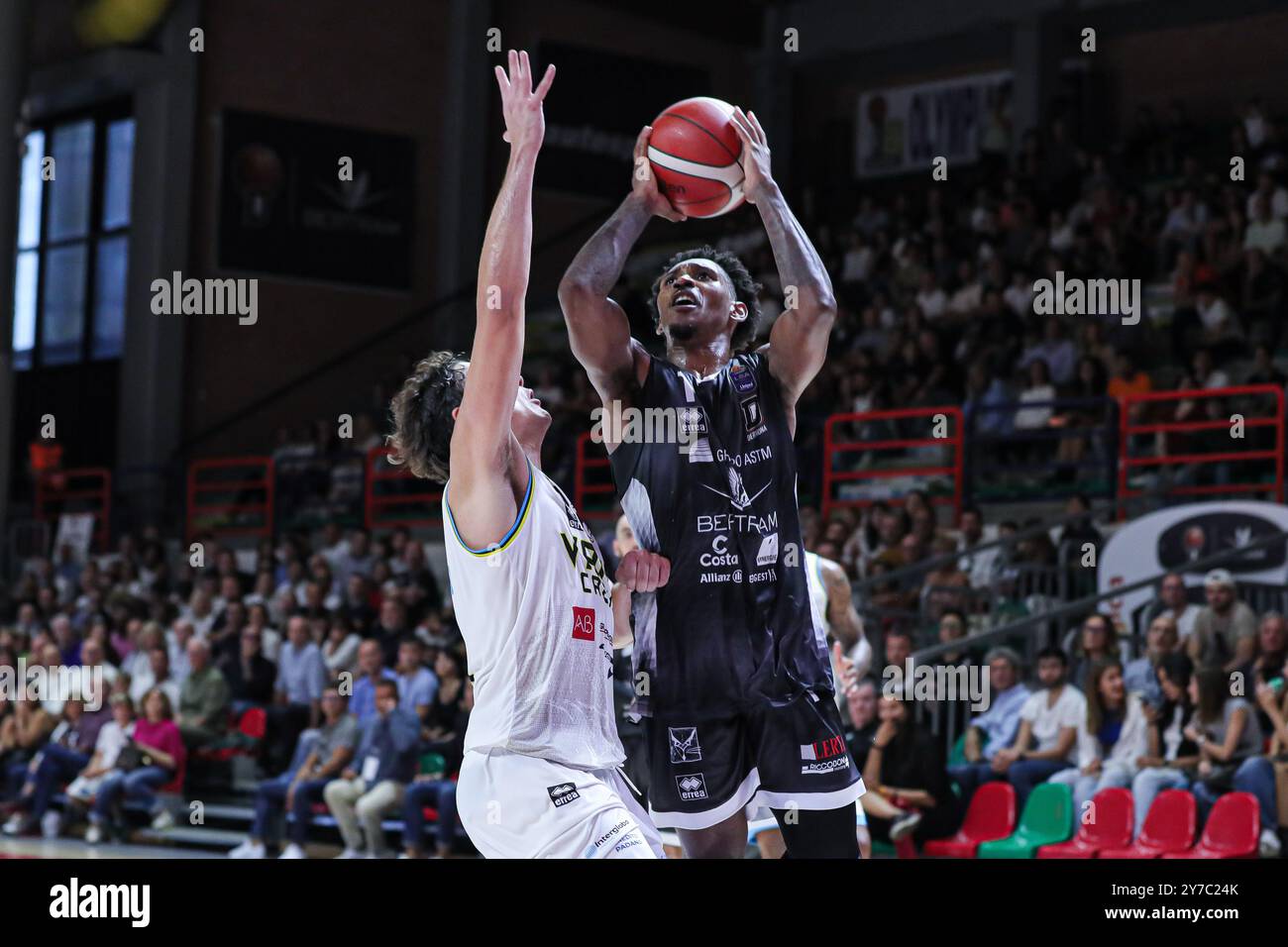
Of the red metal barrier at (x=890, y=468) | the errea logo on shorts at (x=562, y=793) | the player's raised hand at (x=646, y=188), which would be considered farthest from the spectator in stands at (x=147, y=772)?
the errea logo on shorts at (x=562, y=793)

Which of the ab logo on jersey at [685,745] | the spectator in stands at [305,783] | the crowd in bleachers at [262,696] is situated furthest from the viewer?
the spectator in stands at [305,783]

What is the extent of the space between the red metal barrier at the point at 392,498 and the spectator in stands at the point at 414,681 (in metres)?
4.06

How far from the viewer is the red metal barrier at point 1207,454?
419 inches

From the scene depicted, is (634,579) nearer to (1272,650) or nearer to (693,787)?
(693,787)

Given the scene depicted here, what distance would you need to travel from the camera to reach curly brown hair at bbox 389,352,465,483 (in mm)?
3916

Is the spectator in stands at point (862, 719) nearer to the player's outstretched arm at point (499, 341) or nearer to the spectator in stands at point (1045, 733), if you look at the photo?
the spectator in stands at point (1045, 733)

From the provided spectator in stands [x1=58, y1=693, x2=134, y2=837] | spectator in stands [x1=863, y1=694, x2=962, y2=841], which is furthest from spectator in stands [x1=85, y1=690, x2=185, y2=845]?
spectator in stands [x1=863, y1=694, x2=962, y2=841]

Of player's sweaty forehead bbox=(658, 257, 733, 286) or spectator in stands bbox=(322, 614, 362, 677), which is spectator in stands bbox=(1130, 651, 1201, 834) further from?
spectator in stands bbox=(322, 614, 362, 677)

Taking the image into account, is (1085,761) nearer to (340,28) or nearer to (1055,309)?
(1055,309)

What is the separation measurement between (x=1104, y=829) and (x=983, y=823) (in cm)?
67

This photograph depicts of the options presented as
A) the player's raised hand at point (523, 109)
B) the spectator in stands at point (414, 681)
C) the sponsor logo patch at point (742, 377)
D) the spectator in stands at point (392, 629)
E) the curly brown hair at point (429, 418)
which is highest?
the player's raised hand at point (523, 109)

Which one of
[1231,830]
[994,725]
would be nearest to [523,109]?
[1231,830]
